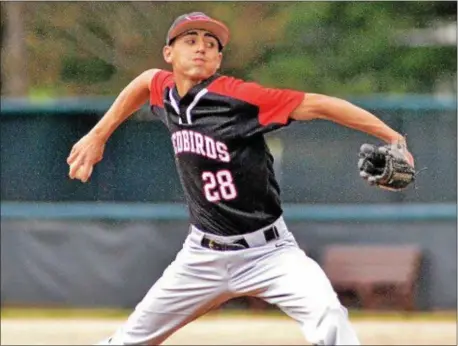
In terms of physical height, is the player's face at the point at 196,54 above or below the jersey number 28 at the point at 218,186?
above

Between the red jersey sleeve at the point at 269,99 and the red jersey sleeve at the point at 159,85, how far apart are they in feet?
1.14

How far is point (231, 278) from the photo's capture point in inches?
180

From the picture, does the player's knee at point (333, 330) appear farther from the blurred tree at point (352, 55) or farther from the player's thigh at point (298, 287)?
the blurred tree at point (352, 55)

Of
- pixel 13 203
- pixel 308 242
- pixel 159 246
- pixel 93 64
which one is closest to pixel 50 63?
pixel 93 64

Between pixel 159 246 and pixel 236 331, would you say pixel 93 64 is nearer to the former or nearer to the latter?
pixel 159 246

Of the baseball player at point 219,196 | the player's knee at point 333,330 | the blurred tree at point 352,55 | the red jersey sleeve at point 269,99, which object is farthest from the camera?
the blurred tree at point 352,55

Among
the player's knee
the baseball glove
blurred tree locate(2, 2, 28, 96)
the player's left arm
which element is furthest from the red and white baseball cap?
blurred tree locate(2, 2, 28, 96)

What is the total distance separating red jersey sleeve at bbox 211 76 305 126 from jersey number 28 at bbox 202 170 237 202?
27cm

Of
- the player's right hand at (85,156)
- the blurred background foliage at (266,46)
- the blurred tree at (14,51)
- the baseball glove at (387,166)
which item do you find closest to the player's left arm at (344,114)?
the baseball glove at (387,166)

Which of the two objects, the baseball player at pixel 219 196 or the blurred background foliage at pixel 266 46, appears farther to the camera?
the blurred background foliage at pixel 266 46

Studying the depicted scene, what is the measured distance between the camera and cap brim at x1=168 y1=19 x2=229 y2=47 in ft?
15.2

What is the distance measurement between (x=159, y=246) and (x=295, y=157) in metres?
1.24

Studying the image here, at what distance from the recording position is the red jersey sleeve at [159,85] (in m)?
4.83

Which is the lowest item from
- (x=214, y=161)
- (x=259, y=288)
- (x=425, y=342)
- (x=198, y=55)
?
(x=425, y=342)
